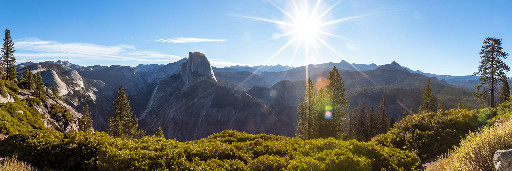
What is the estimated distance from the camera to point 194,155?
9805 mm

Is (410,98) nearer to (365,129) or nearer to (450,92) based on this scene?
(450,92)

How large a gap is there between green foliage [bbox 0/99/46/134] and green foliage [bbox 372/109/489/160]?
34881 mm

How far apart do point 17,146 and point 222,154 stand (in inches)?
439

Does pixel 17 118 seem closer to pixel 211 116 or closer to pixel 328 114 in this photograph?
pixel 328 114

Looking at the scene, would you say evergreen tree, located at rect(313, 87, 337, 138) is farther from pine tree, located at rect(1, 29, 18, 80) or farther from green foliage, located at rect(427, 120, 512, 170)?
pine tree, located at rect(1, 29, 18, 80)

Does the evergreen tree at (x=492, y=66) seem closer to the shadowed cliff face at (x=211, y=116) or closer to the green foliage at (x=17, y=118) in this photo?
the green foliage at (x=17, y=118)

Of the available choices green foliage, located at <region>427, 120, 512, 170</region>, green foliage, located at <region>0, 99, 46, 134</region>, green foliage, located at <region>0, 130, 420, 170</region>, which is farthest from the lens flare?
green foliage, located at <region>0, 99, 46, 134</region>

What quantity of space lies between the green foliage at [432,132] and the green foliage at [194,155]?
647 centimetres

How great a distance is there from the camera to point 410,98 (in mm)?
160250

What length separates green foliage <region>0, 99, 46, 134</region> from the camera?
23.8 meters

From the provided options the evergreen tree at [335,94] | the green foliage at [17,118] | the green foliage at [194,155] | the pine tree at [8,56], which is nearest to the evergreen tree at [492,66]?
the evergreen tree at [335,94]

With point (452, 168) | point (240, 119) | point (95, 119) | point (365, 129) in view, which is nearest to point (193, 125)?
point (240, 119)

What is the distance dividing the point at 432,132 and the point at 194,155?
53.4 feet

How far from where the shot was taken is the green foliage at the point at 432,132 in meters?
15.1
